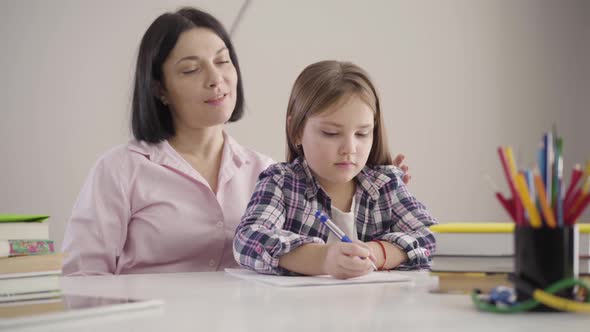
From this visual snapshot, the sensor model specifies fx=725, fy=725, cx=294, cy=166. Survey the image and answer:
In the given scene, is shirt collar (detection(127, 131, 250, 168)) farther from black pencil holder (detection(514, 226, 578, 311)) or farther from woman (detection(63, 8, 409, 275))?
black pencil holder (detection(514, 226, 578, 311))

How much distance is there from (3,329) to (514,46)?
121 inches

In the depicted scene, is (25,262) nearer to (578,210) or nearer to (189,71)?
(578,210)

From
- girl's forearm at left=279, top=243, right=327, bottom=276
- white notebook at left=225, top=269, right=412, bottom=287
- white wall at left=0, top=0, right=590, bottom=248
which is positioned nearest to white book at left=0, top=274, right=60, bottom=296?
white notebook at left=225, top=269, right=412, bottom=287

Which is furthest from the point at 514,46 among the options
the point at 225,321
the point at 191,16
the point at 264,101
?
the point at 225,321

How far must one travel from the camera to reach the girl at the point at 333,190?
4.20 feet

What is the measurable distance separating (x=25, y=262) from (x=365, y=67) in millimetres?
2282

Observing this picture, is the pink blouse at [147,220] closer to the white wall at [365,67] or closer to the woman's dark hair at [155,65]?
the woman's dark hair at [155,65]

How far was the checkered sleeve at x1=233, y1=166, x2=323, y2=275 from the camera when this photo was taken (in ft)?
4.02

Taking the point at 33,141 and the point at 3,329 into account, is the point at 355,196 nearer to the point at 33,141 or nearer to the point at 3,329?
the point at 3,329

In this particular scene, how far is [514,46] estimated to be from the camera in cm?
338

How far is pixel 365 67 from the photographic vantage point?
9.89 feet

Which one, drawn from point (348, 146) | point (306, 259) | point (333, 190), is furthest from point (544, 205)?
point (333, 190)

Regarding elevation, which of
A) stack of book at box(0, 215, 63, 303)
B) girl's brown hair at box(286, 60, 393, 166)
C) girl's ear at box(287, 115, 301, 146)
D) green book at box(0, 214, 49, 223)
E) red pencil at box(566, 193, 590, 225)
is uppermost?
girl's brown hair at box(286, 60, 393, 166)

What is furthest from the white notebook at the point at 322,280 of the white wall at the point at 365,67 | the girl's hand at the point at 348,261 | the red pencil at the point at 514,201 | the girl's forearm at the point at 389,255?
the white wall at the point at 365,67
